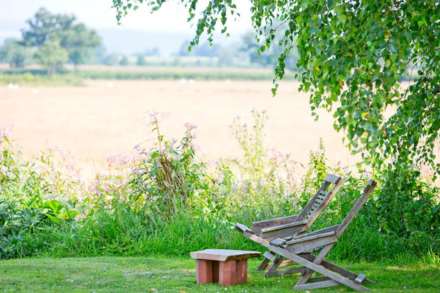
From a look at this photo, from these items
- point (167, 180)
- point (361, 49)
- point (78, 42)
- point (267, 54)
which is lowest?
point (267, 54)

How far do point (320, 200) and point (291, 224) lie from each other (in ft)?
1.31

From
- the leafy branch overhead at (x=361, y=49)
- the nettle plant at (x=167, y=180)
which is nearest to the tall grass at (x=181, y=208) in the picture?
the nettle plant at (x=167, y=180)

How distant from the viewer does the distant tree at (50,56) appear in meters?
112

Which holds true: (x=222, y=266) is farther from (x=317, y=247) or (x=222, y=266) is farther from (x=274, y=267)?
(x=317, y=247)

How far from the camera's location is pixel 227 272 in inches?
266

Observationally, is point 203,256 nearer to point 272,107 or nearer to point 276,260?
point 276,260

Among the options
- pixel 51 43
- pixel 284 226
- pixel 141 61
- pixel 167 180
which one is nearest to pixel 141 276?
pixel 284 226

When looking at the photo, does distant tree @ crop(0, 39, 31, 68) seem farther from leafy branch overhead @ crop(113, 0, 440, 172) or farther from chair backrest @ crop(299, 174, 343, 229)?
leafy branch overhead @ crop(113, 0, 440, 172)

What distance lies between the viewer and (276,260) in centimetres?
709

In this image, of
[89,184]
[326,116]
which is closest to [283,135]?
[326,116]

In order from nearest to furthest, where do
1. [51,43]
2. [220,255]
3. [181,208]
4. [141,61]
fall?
1. [220,255]
2. [181,208]
3. [51,43]
4. [141,61]

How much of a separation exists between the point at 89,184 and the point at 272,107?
143 ft

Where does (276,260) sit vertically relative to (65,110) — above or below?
above

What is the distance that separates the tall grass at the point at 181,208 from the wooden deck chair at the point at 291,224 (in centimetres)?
124
